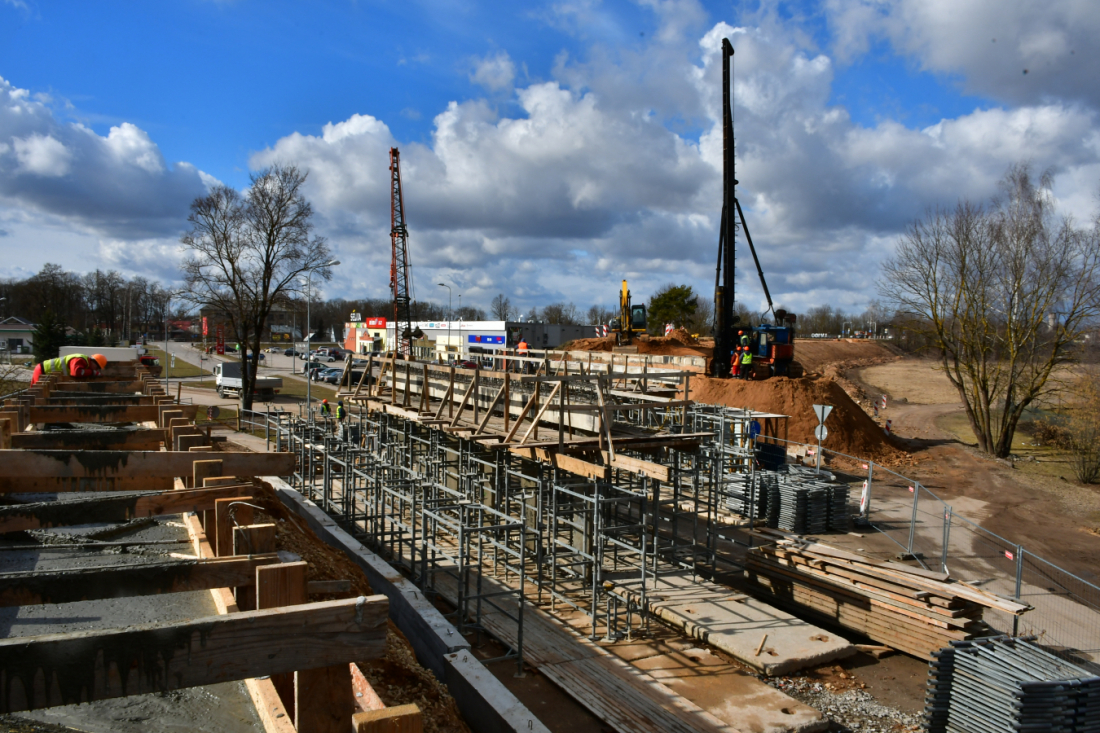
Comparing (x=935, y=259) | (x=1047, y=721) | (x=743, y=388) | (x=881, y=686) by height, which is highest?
(x=935, y=259)

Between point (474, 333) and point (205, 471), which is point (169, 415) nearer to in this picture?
point (205, 471)

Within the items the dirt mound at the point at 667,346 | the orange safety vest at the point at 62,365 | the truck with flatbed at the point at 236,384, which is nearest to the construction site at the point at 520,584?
the orange safety vest at the point at 62,365

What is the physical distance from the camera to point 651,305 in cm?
6875

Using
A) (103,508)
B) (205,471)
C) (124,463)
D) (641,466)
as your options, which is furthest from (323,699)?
(641,466)

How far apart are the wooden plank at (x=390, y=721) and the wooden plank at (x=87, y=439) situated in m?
4.81

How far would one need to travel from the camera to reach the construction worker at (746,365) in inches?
1160

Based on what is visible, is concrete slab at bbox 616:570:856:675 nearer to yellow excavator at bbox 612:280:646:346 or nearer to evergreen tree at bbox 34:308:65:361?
yellow excavator at bbox 612:280:646:346

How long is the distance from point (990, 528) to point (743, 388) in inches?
447

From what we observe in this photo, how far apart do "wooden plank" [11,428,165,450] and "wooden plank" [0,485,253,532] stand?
198cm

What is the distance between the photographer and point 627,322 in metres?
42.9

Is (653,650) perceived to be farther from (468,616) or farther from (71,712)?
(71,712)

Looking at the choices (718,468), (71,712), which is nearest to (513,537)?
(718,468)

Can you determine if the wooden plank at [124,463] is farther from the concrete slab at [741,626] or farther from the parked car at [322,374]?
the parked car at [322,374]

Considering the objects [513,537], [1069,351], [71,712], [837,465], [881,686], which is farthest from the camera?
[1069,351]
